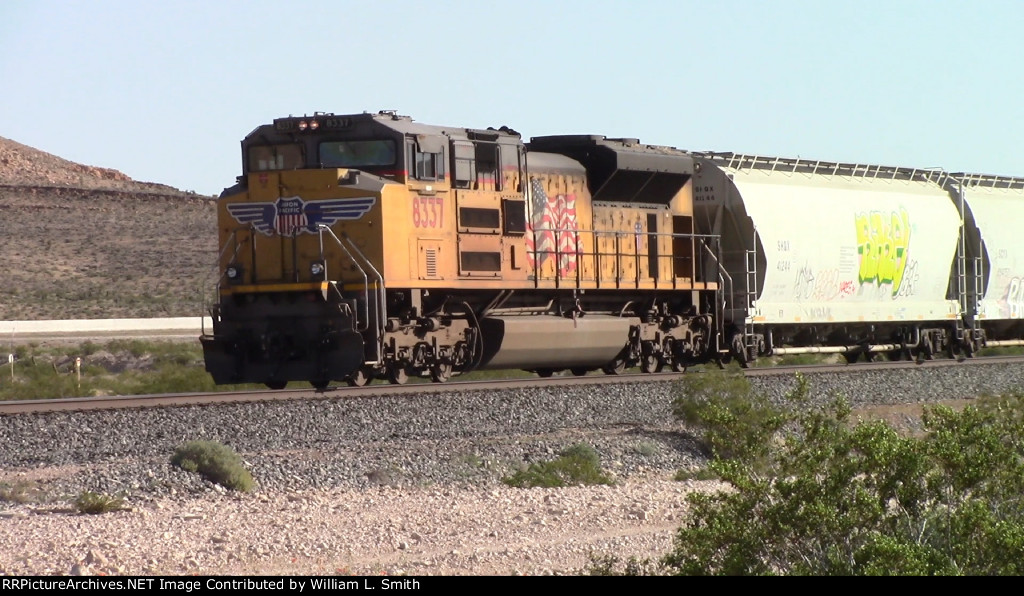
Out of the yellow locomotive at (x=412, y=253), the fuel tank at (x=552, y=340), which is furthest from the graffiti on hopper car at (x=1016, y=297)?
the yellow locomotive at (x=412, y=253)

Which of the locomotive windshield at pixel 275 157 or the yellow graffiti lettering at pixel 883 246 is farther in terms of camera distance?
the yellow graffiti lettering at pixel 883 246

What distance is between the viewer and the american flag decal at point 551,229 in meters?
18.5

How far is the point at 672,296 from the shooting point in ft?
70.0

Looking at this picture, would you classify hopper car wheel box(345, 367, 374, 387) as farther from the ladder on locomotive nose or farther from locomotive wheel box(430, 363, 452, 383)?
the ladder on locomotive nose

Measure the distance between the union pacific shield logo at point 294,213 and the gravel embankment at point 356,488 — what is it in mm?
2426

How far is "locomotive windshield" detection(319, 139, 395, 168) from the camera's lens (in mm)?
16547

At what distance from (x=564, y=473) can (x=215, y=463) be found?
321 centimetres

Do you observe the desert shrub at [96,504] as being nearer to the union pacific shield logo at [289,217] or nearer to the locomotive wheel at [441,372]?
the union pacific shield logo at [289,217]

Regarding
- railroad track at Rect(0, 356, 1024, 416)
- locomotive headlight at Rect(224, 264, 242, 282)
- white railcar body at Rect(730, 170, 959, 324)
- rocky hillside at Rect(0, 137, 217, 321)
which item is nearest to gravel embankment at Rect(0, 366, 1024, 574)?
railroad track at Rect(0, 356, 1024, 416)

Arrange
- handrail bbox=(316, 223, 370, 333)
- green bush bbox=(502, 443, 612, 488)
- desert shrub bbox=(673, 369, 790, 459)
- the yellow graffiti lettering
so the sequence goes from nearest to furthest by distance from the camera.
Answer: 1. green bush bbox=(502, 443, 612, 488)
2. desert shrub bbox=(673, 369, 790, 459)
3. handrail bbox=(316, 223, 370, 333)
4. the yellow graffiti lettering

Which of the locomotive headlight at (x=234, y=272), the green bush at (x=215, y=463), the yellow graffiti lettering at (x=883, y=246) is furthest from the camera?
the yellow graffiti lettering at (x=883, y=246)

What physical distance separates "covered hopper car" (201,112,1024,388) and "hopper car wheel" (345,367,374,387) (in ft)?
0.19
